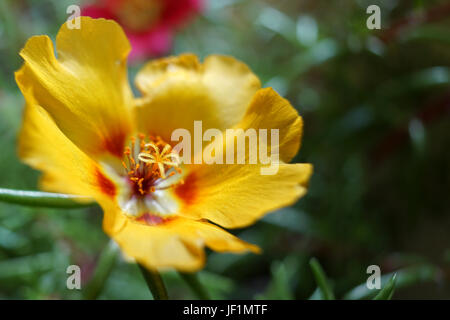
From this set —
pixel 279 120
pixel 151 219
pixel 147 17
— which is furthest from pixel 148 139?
pixel 147 17

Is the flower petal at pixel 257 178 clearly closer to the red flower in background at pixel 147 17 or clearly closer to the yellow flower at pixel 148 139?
the yellow flower at pixel 148 139

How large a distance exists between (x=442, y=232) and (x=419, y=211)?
0.08 metres

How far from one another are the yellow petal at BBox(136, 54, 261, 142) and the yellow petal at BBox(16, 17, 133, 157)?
0.05 m

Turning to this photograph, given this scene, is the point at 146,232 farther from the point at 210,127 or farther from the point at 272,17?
the point at 272,17

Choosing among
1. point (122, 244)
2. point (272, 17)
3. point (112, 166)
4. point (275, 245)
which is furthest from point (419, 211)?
point (122, 244)

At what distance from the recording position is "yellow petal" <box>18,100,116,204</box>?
493 millimetres

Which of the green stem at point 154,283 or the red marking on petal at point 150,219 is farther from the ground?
the red marking on petal at point 150,219

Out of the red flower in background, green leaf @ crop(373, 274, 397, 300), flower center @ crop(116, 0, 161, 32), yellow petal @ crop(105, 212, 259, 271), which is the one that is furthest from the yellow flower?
flower center @ crop(116, 0, 161, 32)

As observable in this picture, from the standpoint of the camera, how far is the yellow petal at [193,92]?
762mm

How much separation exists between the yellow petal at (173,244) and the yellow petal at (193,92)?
0.23 metres

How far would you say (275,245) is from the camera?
1325 millimetres

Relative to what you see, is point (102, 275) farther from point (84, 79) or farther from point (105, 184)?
point (84, 79)

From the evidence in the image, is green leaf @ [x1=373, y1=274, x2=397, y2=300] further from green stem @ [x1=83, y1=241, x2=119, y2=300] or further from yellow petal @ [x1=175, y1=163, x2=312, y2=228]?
green stem @ [x1=83, y1=241, x2=119, y2=300]

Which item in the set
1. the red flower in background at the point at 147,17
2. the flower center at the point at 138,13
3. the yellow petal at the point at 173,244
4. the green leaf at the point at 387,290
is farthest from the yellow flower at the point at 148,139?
the flower center at the point at 138,13
